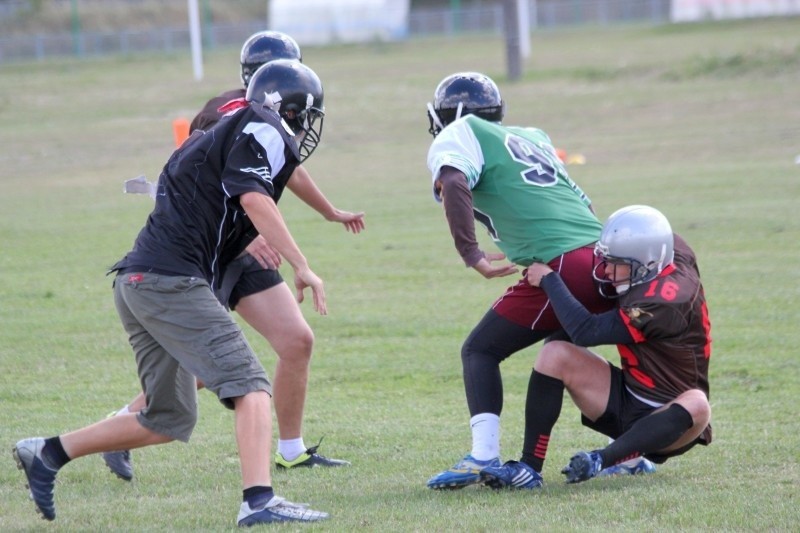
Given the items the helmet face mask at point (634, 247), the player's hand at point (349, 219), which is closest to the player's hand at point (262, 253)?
the player's hand at point (349, 219)

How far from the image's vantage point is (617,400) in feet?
18.9

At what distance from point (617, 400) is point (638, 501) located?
64 centimetres

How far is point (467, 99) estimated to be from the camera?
20.0ft

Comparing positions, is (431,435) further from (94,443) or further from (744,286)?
(744,286)

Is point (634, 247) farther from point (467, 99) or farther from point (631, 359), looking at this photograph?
point (467, 99)

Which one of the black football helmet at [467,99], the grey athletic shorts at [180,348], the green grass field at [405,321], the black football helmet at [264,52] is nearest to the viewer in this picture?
the grey athletic shorts at [180,348]

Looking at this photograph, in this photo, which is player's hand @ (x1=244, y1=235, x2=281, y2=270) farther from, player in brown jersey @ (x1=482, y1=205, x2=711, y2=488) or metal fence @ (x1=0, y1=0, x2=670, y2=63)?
metal fence @ (x1=0, y1=0, x2=670, y2=63)

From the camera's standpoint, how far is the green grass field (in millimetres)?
5430

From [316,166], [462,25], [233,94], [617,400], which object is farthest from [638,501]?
[462,25]

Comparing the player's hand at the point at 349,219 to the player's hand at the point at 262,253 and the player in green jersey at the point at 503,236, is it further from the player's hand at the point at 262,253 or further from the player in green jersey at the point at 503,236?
the player in green jersey at the point at 503,236

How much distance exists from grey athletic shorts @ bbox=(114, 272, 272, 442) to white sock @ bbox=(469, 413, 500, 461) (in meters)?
1.17

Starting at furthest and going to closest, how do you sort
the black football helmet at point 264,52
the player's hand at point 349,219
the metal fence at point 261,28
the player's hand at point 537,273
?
the metal fence at point 261,28 < the black football helmet at point 264,52 < the player's hand at point 349,219 < the player's hand at point 537,273

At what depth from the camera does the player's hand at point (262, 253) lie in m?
6.28

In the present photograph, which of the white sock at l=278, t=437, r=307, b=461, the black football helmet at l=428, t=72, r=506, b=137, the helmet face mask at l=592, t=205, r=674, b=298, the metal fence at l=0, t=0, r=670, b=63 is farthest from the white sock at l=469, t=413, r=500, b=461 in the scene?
the metal fence at l=0, t=0, r=670, b=63
